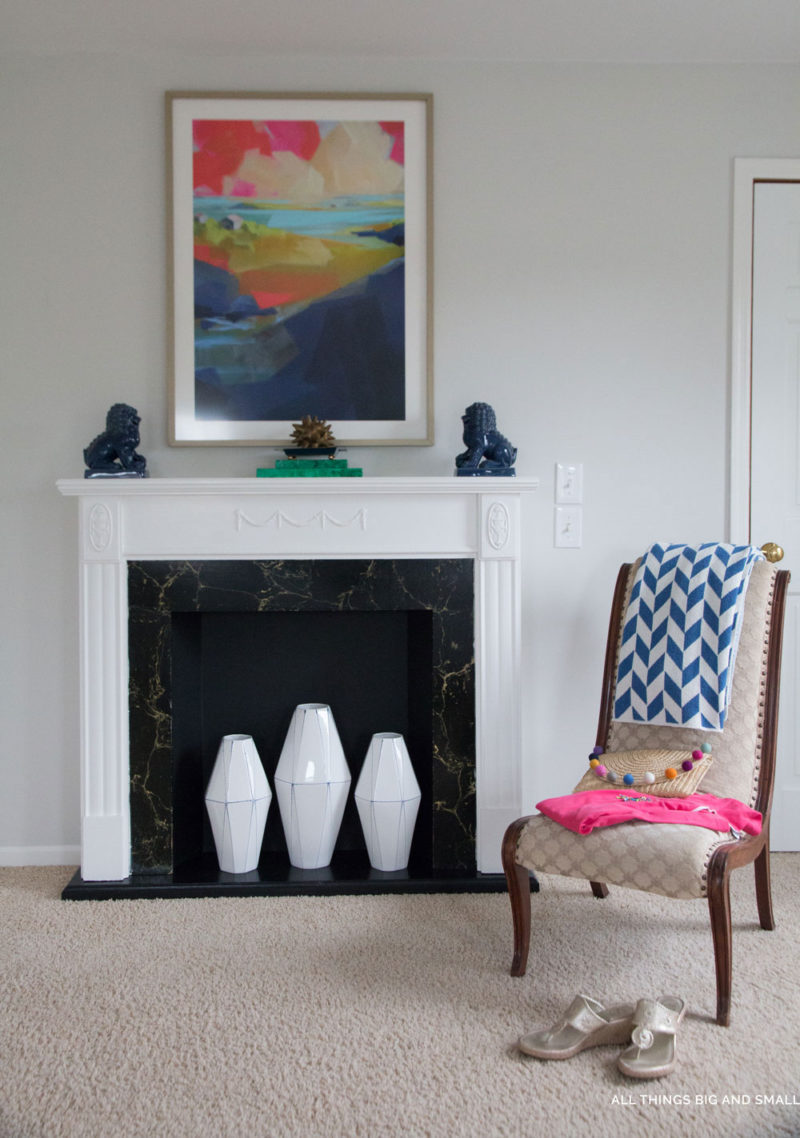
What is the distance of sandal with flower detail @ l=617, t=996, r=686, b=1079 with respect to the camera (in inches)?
62.3

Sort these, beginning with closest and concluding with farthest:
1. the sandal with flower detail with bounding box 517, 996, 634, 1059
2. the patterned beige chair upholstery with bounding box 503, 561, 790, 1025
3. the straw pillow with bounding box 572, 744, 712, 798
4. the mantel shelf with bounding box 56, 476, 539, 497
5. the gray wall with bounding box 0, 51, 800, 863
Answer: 1. the sandal with flower detail with bounding box 517, 996, 634, 1059
2. the patterned beige chair upholstery with bounding box 503, 561, 790, 1025
3. the straw pillow with bounding box 572, 744, 712, 798
4. the mantel shelf with bounding box 56, 476, 539, 497
5. the gray wall with bounding box 0, 51, 800, 863

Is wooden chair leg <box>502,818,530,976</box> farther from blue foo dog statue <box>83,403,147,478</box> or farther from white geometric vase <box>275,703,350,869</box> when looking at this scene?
blue foo dog statue <box>83,403,147,478</box>

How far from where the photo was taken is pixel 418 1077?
1.60m

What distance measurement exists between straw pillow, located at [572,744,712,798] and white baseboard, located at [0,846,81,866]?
5.45 ft

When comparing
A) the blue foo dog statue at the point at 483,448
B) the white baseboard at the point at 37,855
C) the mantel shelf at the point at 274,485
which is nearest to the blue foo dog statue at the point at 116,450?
the mantel shelf at the point at 274,485

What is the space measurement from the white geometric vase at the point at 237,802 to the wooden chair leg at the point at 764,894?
4.54ft

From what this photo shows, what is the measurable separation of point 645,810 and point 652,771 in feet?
0.86

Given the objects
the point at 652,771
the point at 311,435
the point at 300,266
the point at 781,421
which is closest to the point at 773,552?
the point at 781,421

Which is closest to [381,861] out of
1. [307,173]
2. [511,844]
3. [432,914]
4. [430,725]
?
[432,914]

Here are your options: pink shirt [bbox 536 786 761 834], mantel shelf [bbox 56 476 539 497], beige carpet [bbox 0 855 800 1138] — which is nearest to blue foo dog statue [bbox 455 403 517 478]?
mantel shelf [bbox 56 476 539 497]

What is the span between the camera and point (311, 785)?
251cm

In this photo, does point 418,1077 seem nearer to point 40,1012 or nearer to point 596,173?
point 40,1012

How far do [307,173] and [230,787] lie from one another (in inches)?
75.8

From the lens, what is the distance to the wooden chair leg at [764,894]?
7.13ft
